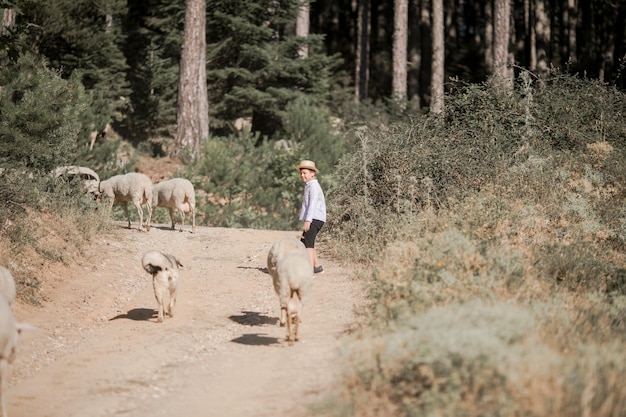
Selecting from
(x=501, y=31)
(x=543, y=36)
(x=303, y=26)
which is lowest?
(x=501, y=31)

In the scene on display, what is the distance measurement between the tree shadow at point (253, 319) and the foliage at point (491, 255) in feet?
4.87

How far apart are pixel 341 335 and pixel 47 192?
823cm

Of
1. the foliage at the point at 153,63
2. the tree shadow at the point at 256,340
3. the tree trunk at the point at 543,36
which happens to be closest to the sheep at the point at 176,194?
the tree shadow at the point at 256,340

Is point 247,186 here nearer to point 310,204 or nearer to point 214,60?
point 214,60

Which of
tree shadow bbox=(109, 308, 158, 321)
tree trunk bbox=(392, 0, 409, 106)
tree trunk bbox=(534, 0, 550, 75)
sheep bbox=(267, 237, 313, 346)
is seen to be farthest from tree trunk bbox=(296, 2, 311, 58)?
sheep bbox=(267, 237, 313, 346)

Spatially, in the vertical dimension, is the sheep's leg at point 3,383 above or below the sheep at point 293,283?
below

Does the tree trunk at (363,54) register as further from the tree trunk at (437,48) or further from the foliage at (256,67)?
the foliage at (256,67)

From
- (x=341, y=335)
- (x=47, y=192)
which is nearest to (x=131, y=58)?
(x=47, y=192)

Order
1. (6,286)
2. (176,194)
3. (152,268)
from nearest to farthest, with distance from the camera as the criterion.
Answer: (6,286), (152,268), (176,194)

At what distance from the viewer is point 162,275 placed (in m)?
9.98

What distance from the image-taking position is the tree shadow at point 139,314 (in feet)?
33.9

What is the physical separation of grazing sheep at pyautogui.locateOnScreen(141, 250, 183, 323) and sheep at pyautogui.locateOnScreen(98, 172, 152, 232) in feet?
19.4

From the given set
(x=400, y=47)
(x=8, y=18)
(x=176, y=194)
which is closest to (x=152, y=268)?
(x=176, y=194)

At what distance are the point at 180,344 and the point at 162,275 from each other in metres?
1.44
